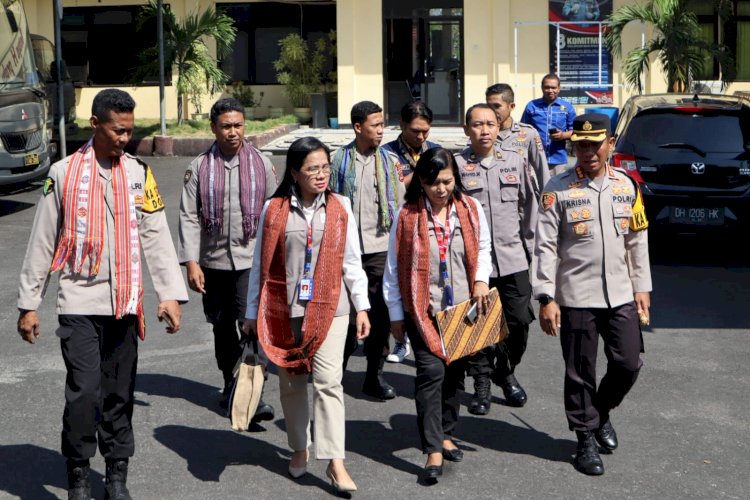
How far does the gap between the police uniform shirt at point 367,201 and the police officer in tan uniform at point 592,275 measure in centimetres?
158

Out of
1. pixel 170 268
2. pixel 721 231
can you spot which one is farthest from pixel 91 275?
pixel 721 231

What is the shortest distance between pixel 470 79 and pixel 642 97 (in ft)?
41.5

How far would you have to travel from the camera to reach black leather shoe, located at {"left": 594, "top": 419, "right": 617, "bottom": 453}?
632cm

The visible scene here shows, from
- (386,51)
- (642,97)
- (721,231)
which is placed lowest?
(721,231)

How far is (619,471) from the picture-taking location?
605 centimetres

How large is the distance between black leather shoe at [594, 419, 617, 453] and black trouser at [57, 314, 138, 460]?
8.15ft

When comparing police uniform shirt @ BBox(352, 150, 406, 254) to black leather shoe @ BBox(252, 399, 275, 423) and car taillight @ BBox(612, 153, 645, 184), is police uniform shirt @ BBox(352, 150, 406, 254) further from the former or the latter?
car taillight @ BBox(612, 153, 645, 184)

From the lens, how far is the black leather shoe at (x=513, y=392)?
23.8ft

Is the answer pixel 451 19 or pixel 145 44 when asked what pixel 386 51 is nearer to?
pixel 451 19

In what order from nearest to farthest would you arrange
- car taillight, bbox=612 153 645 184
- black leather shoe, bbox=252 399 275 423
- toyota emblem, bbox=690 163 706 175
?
1. black leather shoe, bbox=252 399 275 423
2. toyota emblem, bbox=690 163 706 175
3. car taillight, bbox=612 153 645 184

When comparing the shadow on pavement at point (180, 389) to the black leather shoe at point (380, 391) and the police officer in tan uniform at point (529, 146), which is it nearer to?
the black leather shoe at point (380, 391)

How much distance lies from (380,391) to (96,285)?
2467 mm

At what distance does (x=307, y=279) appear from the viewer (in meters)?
5.86

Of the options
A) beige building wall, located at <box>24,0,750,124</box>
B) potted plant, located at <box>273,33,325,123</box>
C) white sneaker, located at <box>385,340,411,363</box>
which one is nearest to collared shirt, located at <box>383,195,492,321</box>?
white sneaker, located at <box>385,340,411,363</box>
